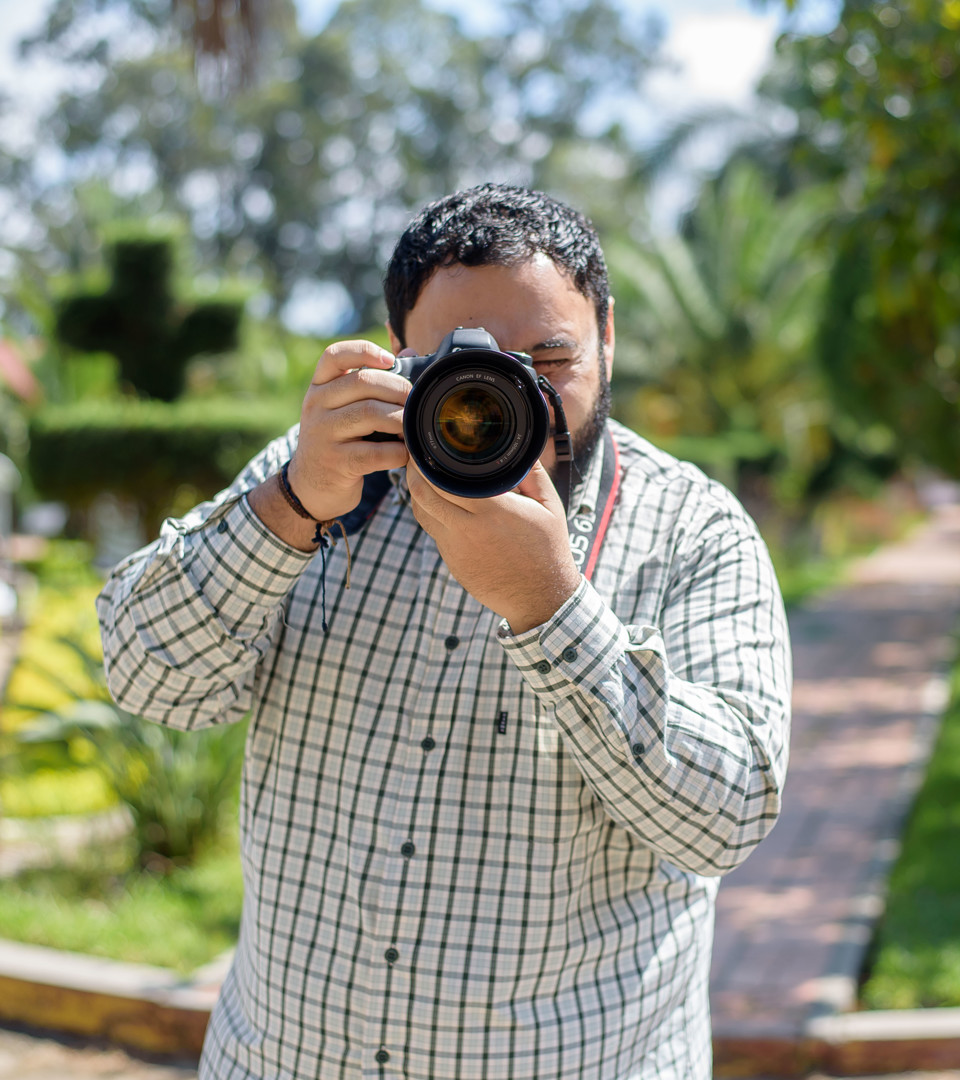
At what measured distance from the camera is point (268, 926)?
1.49m

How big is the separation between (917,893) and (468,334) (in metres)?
3.82

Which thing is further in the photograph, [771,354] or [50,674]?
[771,354]

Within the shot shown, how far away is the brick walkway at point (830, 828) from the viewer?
3738mm

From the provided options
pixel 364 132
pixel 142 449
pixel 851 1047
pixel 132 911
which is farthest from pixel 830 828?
pixel 364 132

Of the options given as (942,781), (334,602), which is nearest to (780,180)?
(942,781)

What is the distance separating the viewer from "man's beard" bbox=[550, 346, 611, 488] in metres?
1.46

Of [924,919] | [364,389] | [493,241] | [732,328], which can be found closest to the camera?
[364,389]

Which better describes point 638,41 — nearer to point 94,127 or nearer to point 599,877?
point 94,127

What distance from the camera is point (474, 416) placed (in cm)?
128

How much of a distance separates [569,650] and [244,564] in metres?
0.43

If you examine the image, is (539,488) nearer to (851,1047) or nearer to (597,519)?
(597,519)

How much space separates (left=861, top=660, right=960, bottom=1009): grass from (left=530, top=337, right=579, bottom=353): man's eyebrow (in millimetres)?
2913

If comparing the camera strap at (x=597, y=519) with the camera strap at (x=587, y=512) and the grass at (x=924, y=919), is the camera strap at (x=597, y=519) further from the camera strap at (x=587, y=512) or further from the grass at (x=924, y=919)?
the grass at (x=924, y=919)

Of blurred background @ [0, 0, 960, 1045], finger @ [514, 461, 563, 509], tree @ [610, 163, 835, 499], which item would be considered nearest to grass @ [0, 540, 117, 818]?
blurred background @ [0, 0, 960, 1045]
